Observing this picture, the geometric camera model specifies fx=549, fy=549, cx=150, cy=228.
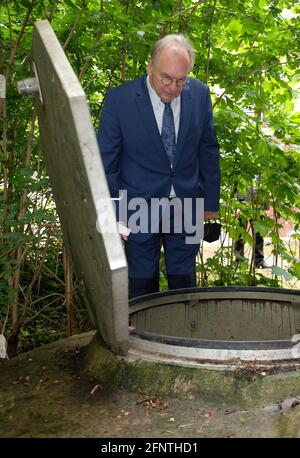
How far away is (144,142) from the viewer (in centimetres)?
320

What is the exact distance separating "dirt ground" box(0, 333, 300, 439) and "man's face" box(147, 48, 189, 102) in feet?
5.27

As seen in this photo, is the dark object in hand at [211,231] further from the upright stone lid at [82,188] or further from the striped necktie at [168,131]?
the upright stone lid at [82,188]

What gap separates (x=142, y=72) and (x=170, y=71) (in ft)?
4.53

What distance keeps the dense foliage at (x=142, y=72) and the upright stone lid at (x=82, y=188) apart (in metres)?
0.76

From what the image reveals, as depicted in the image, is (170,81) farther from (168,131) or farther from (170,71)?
(168,131)

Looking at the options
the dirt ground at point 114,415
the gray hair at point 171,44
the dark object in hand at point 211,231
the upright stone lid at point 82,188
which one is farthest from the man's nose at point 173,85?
the dirt ground at point 114,415

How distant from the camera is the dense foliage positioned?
358 cm

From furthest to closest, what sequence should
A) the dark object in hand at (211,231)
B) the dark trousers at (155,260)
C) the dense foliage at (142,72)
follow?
the dark object in hand at (211,231)
the dense foliage at (142,72)
the dark trousers at (155,260)

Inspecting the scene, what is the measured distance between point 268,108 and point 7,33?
7.20 feet

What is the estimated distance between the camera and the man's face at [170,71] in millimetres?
2943

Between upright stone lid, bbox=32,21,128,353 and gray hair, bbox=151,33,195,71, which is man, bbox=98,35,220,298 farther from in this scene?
upright stone lid, bbox=32,21,128,353

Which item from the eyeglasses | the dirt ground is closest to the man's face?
the eyeglasses

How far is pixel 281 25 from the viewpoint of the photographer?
421 centimetres
